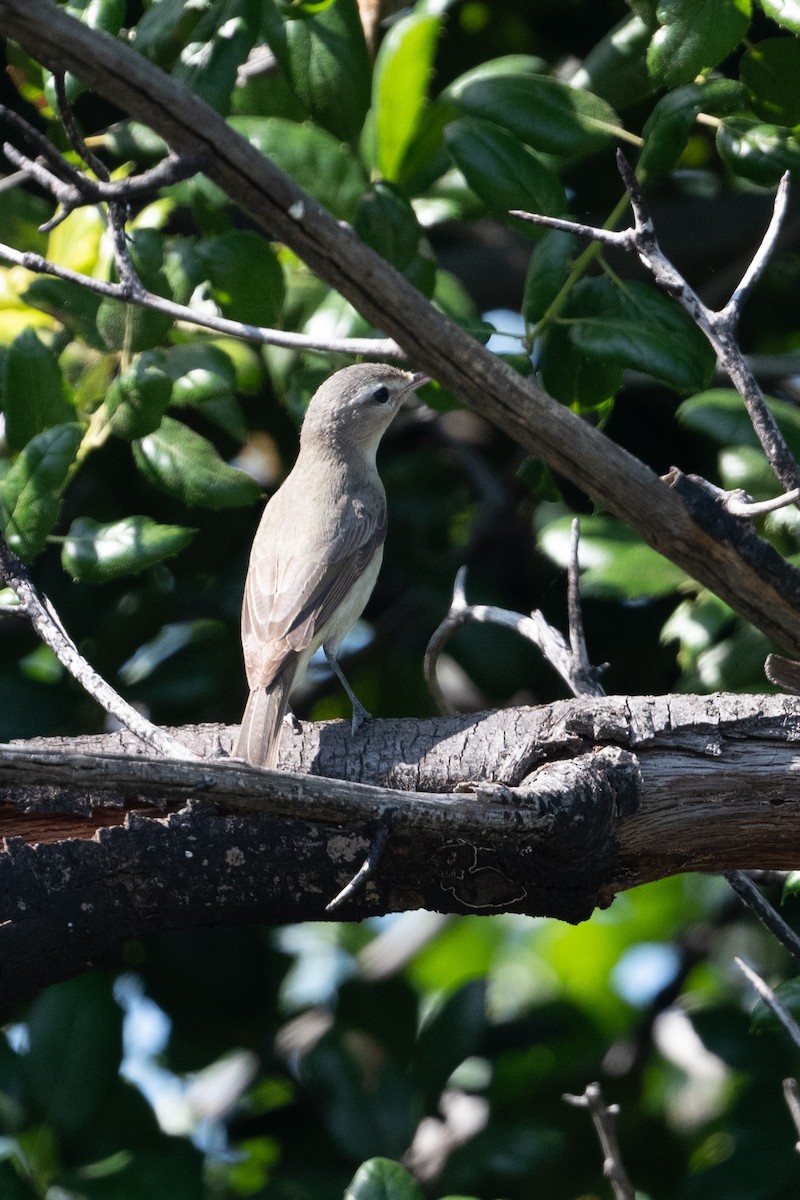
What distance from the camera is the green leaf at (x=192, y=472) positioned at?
3.07 m

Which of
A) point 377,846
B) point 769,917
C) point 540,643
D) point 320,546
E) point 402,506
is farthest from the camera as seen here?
point 402,506

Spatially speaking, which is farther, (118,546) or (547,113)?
(547,113)

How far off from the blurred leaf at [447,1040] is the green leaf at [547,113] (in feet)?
6.95

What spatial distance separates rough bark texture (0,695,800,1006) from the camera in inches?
92.1

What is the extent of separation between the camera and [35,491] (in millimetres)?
2846

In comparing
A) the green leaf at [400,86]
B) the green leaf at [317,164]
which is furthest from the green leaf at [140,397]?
the green leaf at [400,86]

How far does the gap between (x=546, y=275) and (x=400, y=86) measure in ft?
2.18

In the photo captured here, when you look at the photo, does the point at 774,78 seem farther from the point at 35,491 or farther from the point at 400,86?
the point at 35,491

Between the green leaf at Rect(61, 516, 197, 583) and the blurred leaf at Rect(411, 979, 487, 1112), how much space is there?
4.79 feet

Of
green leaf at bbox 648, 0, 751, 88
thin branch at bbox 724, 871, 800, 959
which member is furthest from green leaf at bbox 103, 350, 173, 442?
thin branch at bbox 724, 871, 800, 959

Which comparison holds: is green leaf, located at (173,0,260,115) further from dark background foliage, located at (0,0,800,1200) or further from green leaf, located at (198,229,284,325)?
green leaf, located at (198,229,284,325)

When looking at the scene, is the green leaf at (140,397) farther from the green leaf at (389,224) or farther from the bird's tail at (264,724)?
the bird's tail at (264,724)

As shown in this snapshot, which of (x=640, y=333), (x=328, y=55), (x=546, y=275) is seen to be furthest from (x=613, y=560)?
(x=328, y=55)

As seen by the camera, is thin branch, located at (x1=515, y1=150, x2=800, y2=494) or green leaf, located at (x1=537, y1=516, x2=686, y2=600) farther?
green leaf, located at (x1=537, y1=516, x2=686, y2=600)
